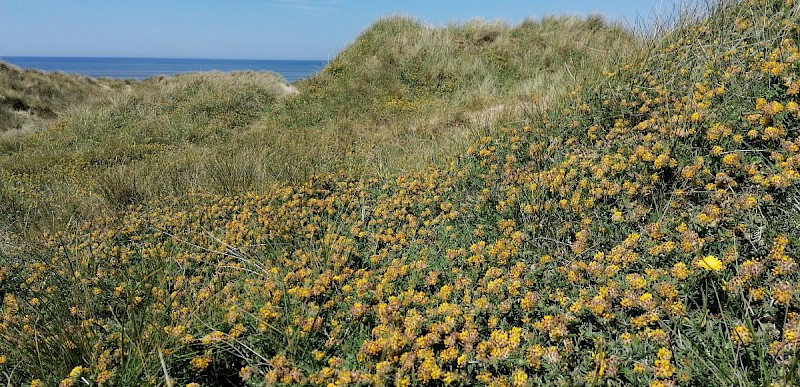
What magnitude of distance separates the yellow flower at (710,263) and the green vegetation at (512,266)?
16mm

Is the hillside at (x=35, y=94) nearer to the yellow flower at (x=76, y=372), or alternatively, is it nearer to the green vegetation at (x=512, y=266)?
the green vegetation at (x=512, y=266)

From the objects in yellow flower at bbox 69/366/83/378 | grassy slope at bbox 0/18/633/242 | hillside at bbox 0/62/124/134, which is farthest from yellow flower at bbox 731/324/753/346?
hillside at bbox 0/62/124/134

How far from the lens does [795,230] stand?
1932mm

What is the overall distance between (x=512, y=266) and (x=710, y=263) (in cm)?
87

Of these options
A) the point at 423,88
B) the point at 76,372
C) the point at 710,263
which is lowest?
the point at 76,372

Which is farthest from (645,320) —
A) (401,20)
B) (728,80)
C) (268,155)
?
(401,20)

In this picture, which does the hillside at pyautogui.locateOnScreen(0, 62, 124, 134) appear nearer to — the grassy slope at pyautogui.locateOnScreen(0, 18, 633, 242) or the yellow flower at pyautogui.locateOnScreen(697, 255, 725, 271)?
the grassy slope at pyautogui.locateOnScreen(0, 18, 633, 242)

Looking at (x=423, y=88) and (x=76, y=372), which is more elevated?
(x=423, y=88)

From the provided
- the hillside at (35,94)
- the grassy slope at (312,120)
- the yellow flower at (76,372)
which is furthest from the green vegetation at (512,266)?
the hillside at (35,94)

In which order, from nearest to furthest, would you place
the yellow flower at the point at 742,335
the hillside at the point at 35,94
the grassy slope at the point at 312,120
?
the yellow flower at the point at 742,335 → the grassy slope at the point at 312,120 → the hillside at the point at 35,94

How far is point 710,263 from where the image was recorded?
71.0 inches

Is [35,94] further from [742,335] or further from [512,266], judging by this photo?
[742,335]

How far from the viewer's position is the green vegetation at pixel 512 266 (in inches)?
68.4

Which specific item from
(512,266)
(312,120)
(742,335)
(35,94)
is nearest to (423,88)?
(312,120)
